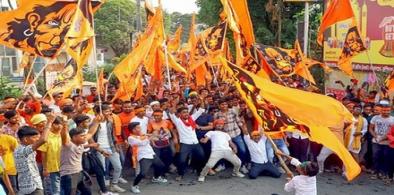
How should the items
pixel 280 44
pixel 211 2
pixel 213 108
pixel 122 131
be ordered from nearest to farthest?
pixel 122 131, pixel 213 108, pixel 280 44, pixel 211 2

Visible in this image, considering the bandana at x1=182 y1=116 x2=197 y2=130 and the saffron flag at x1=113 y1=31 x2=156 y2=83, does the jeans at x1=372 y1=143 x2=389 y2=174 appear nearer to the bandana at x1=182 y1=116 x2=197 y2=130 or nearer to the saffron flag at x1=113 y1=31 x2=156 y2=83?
the bandana at x1=182 y1=116 x2=197 y2=130

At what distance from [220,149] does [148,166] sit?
149cm

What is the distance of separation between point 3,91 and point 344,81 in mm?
13119

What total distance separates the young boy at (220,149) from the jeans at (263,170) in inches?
11.2

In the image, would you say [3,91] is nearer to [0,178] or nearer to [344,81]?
[344,81]

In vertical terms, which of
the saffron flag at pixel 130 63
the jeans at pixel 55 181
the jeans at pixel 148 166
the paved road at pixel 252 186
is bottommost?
the paved road at pixel 252 186

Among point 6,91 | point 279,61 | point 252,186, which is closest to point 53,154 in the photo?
point 252,186

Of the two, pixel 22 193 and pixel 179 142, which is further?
pixel 179 142

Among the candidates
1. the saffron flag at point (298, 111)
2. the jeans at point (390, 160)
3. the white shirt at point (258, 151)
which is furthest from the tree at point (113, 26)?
the saffron flag at point (298, 111)

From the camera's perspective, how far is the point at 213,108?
10164 mm

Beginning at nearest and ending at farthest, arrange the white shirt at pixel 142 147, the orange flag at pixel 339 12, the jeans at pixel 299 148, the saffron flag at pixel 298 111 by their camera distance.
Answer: the saffron flag at pixel 298 111
the white shirt at pixel 142 147
the jeans at pixel 299 148
the orange flag at pixel 339 12

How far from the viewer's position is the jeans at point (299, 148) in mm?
10133

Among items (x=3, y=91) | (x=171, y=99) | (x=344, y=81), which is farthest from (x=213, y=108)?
(x=3, y=91)

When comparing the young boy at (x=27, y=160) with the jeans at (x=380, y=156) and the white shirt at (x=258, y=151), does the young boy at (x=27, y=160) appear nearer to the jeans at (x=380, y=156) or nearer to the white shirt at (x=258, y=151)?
the white shirt at (x=258, y=151)
